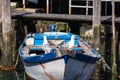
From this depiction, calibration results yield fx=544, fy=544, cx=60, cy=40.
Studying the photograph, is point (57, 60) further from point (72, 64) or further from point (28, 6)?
point (28, 6)

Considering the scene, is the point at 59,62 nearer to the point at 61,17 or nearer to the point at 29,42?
the point at 29,42

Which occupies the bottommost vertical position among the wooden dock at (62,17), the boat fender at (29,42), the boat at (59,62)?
the boat at (59,62)

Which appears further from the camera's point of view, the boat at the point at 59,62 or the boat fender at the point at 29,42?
the boat fender at the point at 29,42

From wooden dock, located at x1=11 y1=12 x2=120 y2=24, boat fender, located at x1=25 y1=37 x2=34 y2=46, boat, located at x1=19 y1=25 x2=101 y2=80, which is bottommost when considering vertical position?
boat, located at x1=19 y1=25 x2=101 y2=80

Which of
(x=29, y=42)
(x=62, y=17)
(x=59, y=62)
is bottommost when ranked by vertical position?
(x=59, y=62)

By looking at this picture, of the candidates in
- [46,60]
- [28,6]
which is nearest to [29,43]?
[46,60]

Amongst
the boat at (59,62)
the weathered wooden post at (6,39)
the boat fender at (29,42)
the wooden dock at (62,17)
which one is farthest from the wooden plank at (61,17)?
the boat at (59,62)

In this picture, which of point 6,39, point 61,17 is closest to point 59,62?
point 6,39

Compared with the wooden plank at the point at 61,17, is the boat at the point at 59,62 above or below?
below

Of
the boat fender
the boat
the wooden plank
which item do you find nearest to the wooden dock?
the wooden plank

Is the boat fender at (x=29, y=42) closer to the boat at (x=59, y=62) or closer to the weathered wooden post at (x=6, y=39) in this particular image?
the boat at (x=59, y=62)

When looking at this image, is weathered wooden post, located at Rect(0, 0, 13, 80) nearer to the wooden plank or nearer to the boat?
the boat

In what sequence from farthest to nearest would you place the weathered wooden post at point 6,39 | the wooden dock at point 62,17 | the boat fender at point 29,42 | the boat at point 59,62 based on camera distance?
1. the wooden dock at point 62,17
2. the weathered wooden post at point 6,39
3. the boat fender at point 29,42
4. the boat at point 59,62

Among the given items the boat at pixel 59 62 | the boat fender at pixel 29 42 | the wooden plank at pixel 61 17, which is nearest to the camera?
the boat at pixel 59 62
